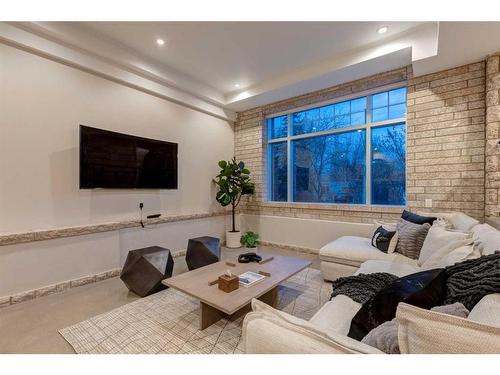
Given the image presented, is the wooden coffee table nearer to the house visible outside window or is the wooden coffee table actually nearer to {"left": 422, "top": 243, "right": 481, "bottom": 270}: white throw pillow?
{"left": 422, "top": 243, "right": 481, "bottom": 270}: white throw pillow

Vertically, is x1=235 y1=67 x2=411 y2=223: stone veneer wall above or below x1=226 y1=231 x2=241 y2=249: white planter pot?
above

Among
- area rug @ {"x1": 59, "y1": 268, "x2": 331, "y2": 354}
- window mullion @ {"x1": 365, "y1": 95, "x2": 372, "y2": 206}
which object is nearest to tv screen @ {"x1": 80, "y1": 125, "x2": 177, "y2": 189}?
area rug @ {"x1": 59, "y1": 268, "x2": 331, "y2": 354}

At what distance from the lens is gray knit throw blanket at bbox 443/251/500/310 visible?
95 centimetres

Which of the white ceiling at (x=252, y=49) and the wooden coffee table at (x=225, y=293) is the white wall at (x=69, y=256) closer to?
the wooden coffee table at (x=225, y=293)

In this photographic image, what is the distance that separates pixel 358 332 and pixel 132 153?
3.39 meters

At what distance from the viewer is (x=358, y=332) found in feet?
3.58

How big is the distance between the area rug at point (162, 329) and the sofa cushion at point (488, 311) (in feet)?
4.69

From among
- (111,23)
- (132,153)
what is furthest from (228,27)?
(132,153)

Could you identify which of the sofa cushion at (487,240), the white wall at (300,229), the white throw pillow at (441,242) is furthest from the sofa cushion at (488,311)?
the white wall at (300,229)

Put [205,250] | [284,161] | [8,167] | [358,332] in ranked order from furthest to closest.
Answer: [284,161] < [205,250] < [8,167] < [358,332]

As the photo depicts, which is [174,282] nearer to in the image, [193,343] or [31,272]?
[193,343]

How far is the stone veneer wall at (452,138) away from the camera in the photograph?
269 centimetres

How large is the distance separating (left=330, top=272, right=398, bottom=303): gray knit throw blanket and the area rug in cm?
56
